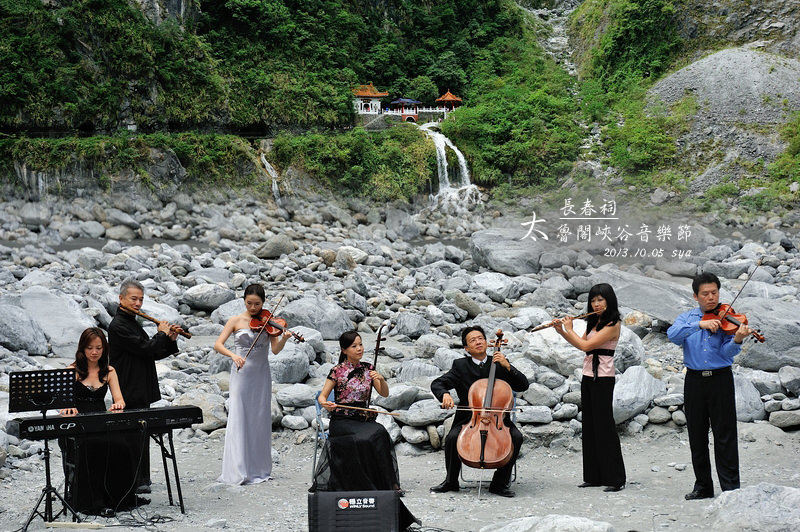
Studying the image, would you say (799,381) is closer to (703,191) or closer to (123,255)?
(123,255)

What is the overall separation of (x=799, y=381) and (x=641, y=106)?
26.0 meters

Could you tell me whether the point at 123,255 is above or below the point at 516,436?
above

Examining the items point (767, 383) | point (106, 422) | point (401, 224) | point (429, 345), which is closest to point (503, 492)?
point (106, 422)

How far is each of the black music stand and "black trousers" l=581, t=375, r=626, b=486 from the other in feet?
11.0

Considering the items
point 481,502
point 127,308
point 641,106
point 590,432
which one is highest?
point 641,106

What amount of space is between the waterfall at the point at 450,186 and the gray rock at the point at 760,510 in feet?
78.0

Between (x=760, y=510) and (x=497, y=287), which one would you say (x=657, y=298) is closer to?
(x=497, y=287)

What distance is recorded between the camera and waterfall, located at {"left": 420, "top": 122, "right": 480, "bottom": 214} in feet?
91.8

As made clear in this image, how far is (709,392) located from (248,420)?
3250 millimetres

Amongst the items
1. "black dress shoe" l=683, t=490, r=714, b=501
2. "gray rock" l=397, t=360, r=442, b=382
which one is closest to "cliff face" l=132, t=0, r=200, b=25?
"gray rock" l=397, t=360, r=442, b=382

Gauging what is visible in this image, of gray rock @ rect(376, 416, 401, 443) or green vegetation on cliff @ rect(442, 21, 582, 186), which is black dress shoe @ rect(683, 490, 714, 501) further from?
green vegetation on cliff @ rect(442, 21, 582, 186)

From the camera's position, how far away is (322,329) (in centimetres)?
1155

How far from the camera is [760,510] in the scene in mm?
3832

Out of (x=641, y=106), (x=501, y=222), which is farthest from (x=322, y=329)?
(x=641, y=106)
